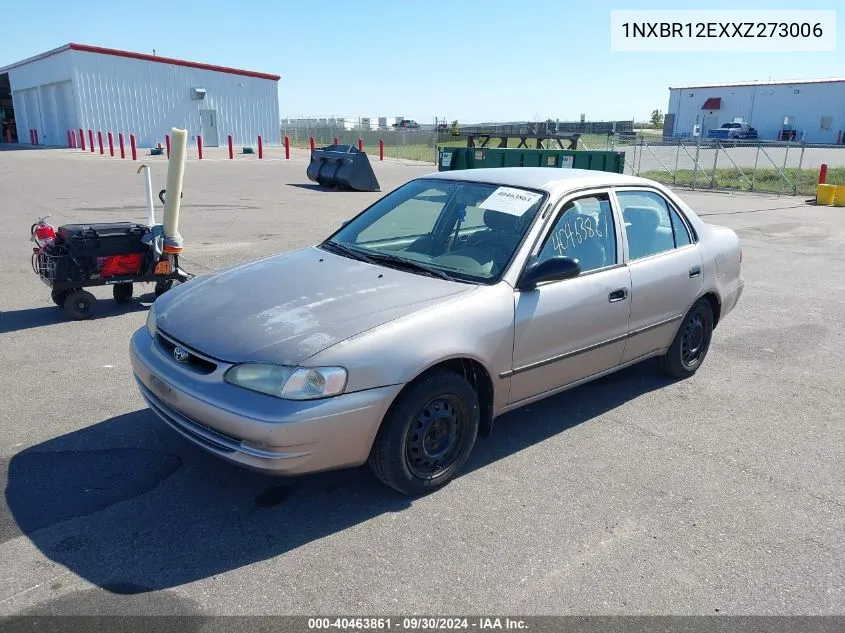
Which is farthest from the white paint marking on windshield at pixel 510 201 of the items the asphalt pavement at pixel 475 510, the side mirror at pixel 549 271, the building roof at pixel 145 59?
the building roof at pixel 145 59

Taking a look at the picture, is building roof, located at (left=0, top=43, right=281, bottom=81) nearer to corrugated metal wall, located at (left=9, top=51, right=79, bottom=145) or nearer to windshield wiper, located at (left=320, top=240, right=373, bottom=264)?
corrugated metal wall, located at (left=9, top=51, right=79, bottom=145)

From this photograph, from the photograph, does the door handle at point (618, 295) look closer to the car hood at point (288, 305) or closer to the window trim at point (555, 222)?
the window trim at point (555, 222)

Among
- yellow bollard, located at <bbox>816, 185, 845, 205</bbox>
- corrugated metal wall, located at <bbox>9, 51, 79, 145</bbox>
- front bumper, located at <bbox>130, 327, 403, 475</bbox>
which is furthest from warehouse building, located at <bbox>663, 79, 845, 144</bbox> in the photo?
front bumper, located at <bbox>130, 327, 403, 475</bbox>

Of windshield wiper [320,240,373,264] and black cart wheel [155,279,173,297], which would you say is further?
black cart wheel [155,279,173,297]

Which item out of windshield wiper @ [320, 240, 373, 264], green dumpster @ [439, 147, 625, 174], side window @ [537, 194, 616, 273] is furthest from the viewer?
green dumpster @ [439, 147, 625, 174]

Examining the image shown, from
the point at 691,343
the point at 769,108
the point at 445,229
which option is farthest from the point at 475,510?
the point at 769,108

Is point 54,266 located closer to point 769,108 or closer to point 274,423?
point 274,423

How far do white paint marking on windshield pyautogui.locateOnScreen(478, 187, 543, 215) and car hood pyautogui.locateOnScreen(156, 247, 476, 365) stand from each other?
733 mm

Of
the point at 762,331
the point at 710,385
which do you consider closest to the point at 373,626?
the point at 710,385

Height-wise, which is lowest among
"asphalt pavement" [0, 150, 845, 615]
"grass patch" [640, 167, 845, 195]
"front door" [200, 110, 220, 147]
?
"asphalt pavement" [0, 150, 845, 615]

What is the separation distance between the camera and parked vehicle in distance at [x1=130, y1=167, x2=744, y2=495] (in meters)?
3.10

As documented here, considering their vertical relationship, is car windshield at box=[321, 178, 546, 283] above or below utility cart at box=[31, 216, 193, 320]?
above

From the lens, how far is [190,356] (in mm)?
3383

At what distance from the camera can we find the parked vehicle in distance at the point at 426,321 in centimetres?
310
